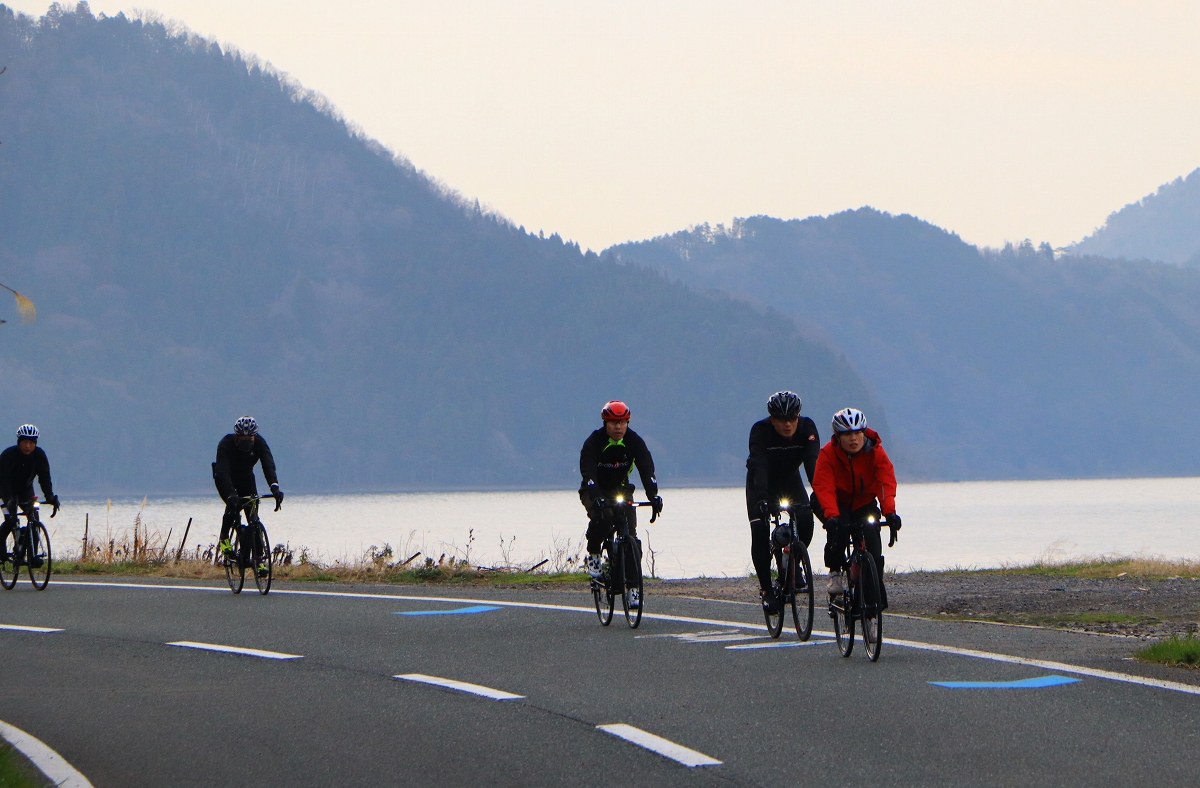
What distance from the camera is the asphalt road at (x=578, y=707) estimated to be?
6.59 meters

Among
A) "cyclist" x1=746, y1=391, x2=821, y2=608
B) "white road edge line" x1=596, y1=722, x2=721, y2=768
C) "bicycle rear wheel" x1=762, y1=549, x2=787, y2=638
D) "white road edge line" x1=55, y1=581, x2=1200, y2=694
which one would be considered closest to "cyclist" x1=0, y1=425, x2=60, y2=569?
"white road edge line" x1=55, y1=581, x2=1200, y2=694

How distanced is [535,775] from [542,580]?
1272 centimetres

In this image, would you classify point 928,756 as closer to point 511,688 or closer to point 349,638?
point 511,688

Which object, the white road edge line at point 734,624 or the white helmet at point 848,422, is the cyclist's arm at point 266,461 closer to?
the white road edge line at point 734,624

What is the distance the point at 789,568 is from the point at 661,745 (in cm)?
397

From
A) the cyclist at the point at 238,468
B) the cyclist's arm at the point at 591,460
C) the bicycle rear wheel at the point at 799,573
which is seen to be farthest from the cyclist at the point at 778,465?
the cyclist at the point at 238,468

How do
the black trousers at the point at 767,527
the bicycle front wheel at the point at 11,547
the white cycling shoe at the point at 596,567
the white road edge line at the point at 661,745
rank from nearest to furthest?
the white road edge line at the point at 661,745 < the black trousers at the point at 767,527 < the white cycling shoe at the point at 596,567 < the bicycle front wheel at the point at 11,547

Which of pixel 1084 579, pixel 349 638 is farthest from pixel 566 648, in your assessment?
pixel 1084 579

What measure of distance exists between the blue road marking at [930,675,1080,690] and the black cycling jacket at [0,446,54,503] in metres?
11.3

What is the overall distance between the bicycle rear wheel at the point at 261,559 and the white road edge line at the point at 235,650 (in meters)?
4.23

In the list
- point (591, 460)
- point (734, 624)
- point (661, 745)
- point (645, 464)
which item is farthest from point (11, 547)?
point (661, 745)

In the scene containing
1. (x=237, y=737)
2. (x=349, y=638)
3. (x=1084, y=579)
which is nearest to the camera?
(x=237, y=737)

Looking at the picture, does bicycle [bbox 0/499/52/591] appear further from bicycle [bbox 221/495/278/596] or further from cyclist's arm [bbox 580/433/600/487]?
cyclist's arm [bbox 580/433/600/487]

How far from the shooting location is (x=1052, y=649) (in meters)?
10.5
